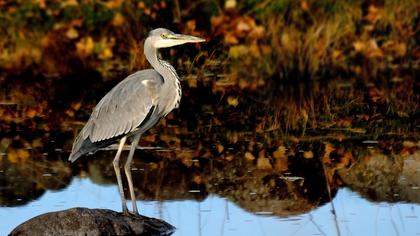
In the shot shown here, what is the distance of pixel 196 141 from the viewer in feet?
39.4

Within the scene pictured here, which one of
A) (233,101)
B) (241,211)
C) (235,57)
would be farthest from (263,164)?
(235,57)

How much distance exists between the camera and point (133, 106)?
9.16 metres

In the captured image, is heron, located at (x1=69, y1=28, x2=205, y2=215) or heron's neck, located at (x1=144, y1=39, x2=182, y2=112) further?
heron's neck, located at (x1=144, y1=39, x2=182, y2=112)

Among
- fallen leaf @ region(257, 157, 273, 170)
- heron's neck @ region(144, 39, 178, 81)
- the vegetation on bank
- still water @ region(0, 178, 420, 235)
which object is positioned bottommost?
still water @ region(0, 178, 420, 235)

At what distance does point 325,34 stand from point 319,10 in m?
1.50

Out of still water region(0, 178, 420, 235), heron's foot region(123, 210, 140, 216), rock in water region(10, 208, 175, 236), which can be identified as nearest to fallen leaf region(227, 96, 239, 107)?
still water region(0, 178, 420, 235)

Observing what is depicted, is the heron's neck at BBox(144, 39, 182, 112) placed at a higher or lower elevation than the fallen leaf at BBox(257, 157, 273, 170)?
higher

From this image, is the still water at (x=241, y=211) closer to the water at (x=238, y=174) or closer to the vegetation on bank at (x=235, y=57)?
the water at (x=238, y=174)

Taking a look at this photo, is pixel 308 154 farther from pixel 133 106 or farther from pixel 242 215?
pixel 133 106

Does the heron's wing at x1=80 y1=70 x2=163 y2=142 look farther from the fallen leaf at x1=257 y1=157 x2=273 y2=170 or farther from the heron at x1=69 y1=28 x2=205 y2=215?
the fallen leaf at x1=257 y1=157 x2=273 y2=170

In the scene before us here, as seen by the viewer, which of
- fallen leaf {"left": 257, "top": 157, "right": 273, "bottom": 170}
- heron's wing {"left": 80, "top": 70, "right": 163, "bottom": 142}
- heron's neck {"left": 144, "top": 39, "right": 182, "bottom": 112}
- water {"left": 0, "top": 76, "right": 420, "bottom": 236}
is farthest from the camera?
fallen leaf {"left": 257, "top": 157, "right": 273, "bottom": 170}

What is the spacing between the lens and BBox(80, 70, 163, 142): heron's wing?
30.0ft

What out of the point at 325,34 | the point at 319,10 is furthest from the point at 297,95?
the point at 319,10

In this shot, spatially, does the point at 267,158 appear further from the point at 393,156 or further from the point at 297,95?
the point at 297,95
